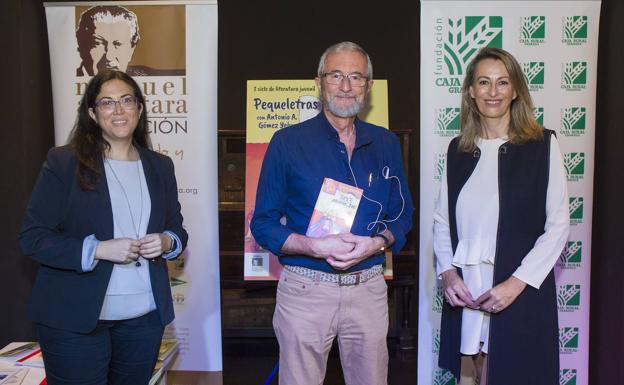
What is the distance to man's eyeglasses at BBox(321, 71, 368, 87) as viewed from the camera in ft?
6.46

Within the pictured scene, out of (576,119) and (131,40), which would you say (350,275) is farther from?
(131,40)

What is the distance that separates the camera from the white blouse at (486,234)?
195 centimetres

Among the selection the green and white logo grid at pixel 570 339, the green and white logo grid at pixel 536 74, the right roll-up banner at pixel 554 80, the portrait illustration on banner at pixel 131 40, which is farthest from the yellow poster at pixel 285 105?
the green and white logo grid at pixel 570 339

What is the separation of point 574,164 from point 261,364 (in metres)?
2.59

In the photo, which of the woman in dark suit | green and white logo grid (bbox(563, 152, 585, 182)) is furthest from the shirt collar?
green and white logo grid (bbox(563, 152, 585, 182))

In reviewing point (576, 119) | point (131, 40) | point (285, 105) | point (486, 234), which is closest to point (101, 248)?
point (486, 234)

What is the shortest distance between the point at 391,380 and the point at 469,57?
7.39ft

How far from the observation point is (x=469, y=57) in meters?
3.06

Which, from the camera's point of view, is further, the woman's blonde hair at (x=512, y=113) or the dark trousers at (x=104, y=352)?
the woman's blonde hair at (x=512, y=113)

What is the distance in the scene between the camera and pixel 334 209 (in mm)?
1891

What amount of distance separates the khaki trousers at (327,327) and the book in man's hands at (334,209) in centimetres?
21

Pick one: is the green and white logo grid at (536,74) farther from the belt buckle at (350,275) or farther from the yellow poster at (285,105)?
the belt buckle at (350,275)

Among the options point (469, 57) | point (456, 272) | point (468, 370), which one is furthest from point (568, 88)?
point (468, 370)

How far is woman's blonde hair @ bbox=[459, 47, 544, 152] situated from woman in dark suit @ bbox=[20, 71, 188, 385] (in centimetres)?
131
